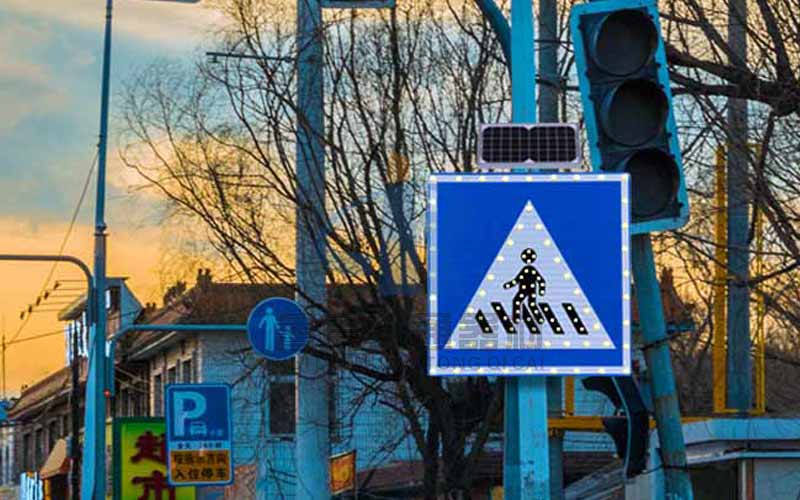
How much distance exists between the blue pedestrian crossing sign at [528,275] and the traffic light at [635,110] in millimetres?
463

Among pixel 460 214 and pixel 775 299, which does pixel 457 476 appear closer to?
pixel 775 299

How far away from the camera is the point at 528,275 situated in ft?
22.0


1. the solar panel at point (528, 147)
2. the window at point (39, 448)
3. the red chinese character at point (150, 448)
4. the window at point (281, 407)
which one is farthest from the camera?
the window at point (39, 448)

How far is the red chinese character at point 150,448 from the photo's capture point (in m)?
35.2

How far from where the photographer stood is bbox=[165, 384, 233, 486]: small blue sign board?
19.9 meters

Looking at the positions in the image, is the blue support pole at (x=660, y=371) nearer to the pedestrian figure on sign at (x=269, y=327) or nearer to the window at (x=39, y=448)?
the pedestrian figure on sign at (x=269, y=327)

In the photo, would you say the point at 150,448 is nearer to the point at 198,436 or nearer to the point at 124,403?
the point at 198,436

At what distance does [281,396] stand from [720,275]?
8049 millimetres

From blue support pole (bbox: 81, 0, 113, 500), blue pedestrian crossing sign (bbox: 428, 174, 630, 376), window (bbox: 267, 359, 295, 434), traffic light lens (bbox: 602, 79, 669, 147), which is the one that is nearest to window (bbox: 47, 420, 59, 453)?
blue support pole (bbox: 81, 0, 113, 500)

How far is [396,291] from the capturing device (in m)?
16.8

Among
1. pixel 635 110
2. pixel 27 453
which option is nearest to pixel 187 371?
pixel 635 110

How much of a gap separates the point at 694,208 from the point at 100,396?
15.9 metres

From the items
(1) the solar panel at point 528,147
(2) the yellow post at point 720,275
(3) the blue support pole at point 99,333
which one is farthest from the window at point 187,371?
(1) the solar panel at point 528,147

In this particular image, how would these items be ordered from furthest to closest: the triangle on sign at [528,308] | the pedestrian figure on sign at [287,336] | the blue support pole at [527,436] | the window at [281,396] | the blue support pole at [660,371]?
the window at [281,396]
the pedestrian figure on sign at [287,336]
the blue support pole at [660,371]
the blue support pole at [527,436]
the triangle on sign at [528,308]
